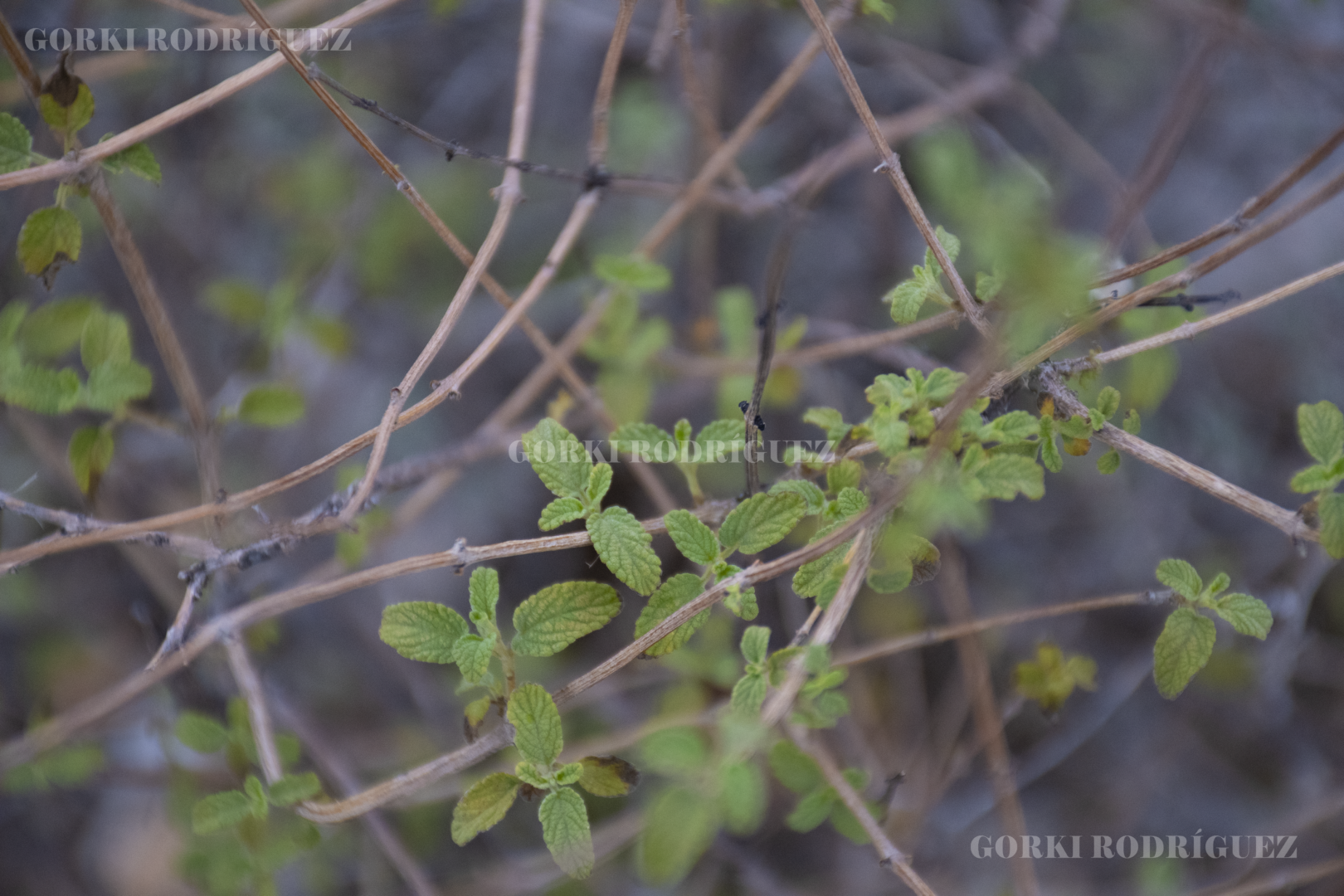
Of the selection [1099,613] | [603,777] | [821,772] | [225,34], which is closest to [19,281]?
[225,34]

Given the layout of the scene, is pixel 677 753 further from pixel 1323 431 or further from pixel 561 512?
pixel 1323 431

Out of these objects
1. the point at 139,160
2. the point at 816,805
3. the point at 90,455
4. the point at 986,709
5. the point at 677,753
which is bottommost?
the point at 986,709

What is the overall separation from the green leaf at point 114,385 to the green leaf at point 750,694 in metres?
1.14

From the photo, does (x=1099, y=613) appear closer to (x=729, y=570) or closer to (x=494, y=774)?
(x=729, y=570)

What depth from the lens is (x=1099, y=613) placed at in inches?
87.4

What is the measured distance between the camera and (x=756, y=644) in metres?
1.08

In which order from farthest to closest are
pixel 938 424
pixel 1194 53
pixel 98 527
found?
1. pixel 1194 53
2. pixel 98 527
3. pixel 938 424

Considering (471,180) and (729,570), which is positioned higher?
(471,180)

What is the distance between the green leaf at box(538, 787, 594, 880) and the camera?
1.04 m

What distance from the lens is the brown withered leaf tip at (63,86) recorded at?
117 cm

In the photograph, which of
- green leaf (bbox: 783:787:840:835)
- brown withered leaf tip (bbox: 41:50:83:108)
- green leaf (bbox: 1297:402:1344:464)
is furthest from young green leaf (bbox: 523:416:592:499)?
green leaf (bbox: 1297:402:1344:464)

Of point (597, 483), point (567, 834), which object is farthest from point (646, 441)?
point (567, 834)

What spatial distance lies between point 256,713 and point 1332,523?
67.5 inches

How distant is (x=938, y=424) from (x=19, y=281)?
7.21ft
